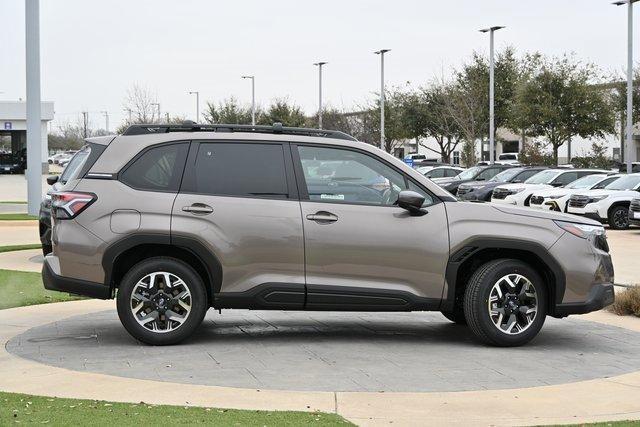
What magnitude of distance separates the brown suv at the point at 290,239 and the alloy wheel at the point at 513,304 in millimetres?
12

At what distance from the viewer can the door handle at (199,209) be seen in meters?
8.62

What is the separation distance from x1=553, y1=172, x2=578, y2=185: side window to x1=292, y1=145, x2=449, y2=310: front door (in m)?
24.8

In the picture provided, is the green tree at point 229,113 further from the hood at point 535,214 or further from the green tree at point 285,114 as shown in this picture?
the hood at point 535,214

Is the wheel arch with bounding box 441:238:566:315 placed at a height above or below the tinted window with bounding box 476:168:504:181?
below

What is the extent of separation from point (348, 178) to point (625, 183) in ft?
67.0

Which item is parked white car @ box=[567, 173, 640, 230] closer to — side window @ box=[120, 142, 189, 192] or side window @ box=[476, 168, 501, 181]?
side window @ box=[476, 168, 501, 181]

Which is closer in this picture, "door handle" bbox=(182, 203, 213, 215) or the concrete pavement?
the concrete pavement

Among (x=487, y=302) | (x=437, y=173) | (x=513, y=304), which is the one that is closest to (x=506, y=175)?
(x=437, y=173)

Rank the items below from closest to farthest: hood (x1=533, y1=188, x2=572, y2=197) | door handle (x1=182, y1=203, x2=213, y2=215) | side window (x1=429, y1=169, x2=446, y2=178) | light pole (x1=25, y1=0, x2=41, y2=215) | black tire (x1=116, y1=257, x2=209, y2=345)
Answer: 1. black tire (x1=116, y1=257, x2=209, y2=345)
2. door handle (x1=182, y1=203, x2=213, y2=215)
3. light pole (x1=25, y1=0, x2=41, y2=215)
4. hood (x1=533, y1=188, x2=572, y2=197)
5. side window (x1=429, y1=169, x2=446, y2=178)

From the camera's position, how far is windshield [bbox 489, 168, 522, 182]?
35625mm

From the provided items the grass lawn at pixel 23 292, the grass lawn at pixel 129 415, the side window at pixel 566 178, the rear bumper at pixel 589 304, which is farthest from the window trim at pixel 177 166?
the side window at pixel 566 178

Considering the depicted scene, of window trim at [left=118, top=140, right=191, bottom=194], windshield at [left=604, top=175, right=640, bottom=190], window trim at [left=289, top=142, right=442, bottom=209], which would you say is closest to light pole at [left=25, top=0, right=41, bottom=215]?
windshield at [left=604, top=175, right=640, bottom=190]

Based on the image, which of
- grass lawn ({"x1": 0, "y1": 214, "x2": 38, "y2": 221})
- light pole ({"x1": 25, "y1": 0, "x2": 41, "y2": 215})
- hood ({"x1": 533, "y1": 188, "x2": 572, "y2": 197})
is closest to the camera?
light pole ({"x1": 25, "y1": 0, "x2": 41, "y2": 215})

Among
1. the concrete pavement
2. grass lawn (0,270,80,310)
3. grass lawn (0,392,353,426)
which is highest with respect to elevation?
grass lawn (0,270,80,310)
